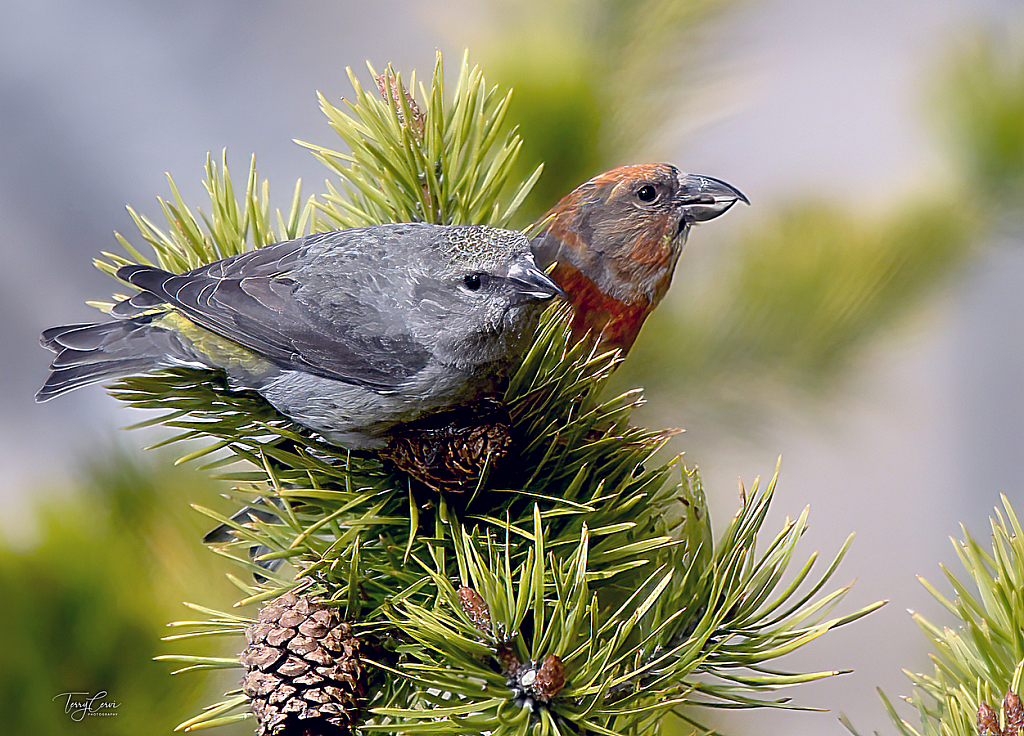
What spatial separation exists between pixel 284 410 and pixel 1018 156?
0.82m

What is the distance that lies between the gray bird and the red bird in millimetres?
179

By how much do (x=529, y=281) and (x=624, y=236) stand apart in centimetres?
27

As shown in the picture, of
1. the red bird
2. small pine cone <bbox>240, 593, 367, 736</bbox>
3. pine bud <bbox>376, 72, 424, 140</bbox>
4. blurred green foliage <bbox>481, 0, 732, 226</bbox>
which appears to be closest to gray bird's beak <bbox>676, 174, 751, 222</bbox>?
the red bird

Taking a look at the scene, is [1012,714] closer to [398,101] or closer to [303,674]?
[303,674]

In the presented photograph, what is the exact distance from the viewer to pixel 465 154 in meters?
0.63

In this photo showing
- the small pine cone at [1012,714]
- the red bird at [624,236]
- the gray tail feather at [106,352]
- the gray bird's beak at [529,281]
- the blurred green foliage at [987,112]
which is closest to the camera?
the small pine cone at [1012,714]

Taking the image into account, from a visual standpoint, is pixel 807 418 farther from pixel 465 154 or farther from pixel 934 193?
pixel 465 154

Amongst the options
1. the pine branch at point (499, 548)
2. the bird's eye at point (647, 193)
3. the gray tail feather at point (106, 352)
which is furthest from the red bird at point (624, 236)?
the gray tail feather at point (106, 352)

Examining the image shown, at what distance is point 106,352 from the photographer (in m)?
0.60

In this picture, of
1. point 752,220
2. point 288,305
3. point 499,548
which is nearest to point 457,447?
point 499,548

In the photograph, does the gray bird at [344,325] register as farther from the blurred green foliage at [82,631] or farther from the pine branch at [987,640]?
the pine branch at [987,640]

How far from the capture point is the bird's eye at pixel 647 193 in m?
0.73

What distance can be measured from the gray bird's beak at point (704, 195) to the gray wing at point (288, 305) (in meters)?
0.33

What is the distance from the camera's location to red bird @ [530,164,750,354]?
2.28 ft
